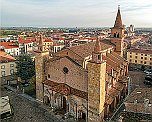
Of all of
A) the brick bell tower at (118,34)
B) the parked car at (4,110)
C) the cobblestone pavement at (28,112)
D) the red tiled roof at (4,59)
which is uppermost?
the brick bell tower at (118,34)

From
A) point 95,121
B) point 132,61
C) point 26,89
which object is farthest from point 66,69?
point 132,61

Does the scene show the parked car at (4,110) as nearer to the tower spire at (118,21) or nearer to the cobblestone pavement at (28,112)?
the cobblestone pavement at (28,112)

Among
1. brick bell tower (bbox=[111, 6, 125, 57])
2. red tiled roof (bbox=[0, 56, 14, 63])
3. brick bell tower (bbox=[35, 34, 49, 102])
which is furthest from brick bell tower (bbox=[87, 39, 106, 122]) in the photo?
red tiled roof (bbox=[0, 56, 14, 63])

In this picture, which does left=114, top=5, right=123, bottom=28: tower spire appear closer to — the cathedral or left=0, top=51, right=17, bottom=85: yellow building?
the cathedral

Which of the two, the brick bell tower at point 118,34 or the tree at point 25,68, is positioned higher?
the brick bell tower at point 118,34

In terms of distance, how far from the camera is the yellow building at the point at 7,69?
145 ft

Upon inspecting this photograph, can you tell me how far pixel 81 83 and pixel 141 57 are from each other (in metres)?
36.5

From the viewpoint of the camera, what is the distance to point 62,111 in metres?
30.1

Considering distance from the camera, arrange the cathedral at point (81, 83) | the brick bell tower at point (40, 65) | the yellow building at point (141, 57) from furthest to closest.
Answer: the yellow building at point (141, 57), the brick bell tower at point (40, 65), the cathedral at point (81, 83)

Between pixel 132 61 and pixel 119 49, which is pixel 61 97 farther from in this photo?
→ pixel 132 61

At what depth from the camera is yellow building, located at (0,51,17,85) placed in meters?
44.1

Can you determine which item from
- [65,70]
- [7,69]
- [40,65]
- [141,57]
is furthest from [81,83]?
[141,57]

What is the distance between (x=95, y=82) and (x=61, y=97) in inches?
277

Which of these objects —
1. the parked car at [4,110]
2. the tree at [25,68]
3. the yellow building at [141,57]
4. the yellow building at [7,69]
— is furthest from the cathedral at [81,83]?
the yellow building at [141,57]
